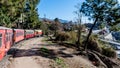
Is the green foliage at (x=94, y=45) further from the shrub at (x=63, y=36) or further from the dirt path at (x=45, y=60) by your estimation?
the shrub at (x=63, y=36)

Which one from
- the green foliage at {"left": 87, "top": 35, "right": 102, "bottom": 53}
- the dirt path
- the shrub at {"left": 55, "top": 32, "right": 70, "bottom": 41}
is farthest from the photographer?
the shrub at {"left": 55, "top": 32, "right": 70, "bottom": 41}

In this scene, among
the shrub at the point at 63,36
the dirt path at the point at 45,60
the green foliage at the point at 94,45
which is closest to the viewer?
the dirt path at the point at 45,60

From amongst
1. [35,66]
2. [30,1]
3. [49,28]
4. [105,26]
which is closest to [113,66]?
Result: [105,26]

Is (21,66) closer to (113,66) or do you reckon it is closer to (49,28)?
(113,66)

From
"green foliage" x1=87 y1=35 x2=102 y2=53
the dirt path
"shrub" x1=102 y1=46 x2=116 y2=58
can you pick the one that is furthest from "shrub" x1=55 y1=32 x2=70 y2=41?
the dirt path

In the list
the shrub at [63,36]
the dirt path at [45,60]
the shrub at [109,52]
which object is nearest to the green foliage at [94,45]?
the shrub at [109,52]

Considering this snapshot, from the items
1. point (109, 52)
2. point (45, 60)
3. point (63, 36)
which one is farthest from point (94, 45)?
point (45, 60)

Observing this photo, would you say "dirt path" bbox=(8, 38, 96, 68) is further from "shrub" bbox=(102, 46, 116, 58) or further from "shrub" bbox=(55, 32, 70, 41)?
"shrub" bbox=(55, 32, 70, 41)

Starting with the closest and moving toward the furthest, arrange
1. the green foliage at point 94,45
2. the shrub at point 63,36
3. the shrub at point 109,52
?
the shrub at point 109,52 < the green foliage at point 94,45 < the shrub at point 63,36

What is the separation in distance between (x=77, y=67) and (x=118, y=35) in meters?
78.6

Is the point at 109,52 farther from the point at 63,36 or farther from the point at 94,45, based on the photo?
the point at 63,36

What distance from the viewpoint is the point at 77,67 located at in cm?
2048

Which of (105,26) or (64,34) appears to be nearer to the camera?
(105,26)

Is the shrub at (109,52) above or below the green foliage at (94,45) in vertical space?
below
